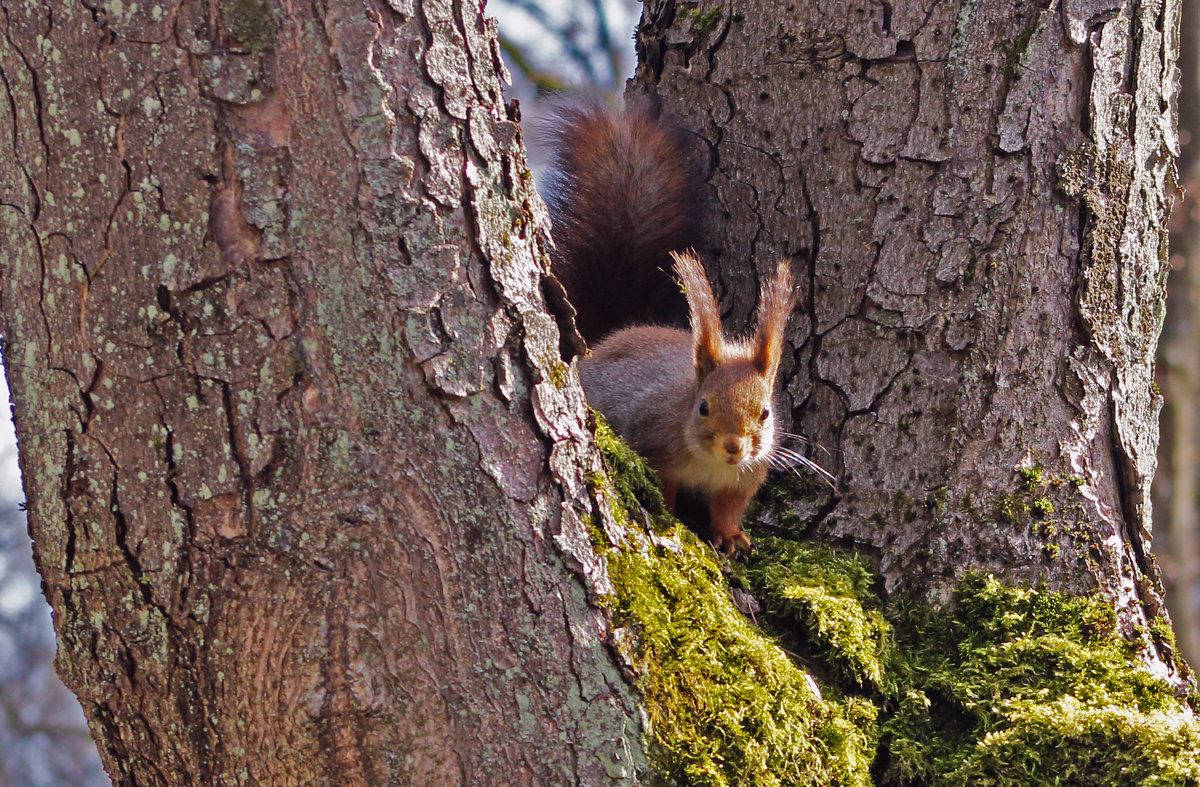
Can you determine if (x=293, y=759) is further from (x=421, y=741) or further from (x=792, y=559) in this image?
(x=792, y=559)

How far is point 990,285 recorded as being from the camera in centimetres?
217

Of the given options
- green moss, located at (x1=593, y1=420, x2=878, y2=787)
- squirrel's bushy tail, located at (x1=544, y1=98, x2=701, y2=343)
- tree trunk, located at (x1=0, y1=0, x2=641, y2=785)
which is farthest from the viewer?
squirrel's bushy tail, located at (x1=544, y1=98, x2=701, y2=343)

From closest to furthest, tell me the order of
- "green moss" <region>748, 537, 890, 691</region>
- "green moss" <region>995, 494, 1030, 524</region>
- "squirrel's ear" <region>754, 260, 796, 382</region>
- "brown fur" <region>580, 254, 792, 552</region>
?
"green moss" <region>748, 537, 890, 691</region>, "green moss" <region>995, 494, 1030, 524</region>, "squirrel's ear" <region>754, 260, 796, 382</region>, "brown fur" <region>580, 254, 792, 552</region>

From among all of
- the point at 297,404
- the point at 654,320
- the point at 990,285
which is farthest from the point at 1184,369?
the point at 297,404

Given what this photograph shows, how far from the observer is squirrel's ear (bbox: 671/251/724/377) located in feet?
7.26

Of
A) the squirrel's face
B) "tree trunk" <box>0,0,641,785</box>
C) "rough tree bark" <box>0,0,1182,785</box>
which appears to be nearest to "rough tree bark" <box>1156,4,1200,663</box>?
the squirrel's face

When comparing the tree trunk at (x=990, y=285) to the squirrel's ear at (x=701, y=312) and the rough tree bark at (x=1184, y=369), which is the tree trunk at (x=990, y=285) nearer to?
the squirrel's ear at (x=701, y=312)

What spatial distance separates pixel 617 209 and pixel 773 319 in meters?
0.70

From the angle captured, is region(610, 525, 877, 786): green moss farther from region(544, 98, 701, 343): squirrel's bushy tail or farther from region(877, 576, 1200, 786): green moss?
region(544, 98, 701, 343): squirrel's bushy tail

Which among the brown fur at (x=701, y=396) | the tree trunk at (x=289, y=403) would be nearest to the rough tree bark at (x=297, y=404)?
the tree trunk at (x=289, y=403)

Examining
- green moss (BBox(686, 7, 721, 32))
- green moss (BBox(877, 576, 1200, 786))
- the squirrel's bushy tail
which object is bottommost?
green moss (BBox(877, 576, 1200, 786))

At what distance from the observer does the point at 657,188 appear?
2629 mm

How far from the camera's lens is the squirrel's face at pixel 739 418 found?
244 centimetres

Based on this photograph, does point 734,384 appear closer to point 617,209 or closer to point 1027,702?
point 617,209
